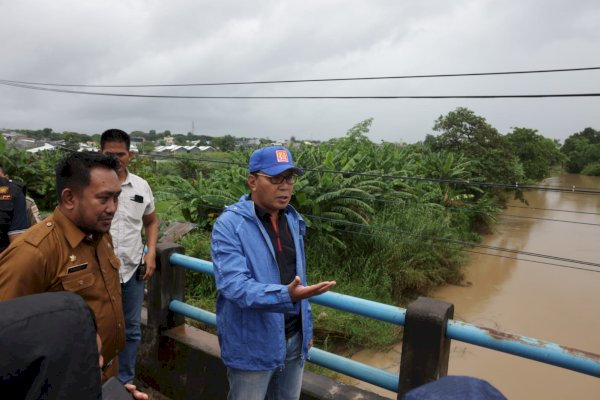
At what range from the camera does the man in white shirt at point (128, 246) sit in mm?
2236

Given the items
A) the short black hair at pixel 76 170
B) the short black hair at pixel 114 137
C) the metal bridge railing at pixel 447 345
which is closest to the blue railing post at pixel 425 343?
the metal bridge railing at pixel 447 345

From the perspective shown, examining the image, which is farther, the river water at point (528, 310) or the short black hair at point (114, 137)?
the river water at point (528, 310)

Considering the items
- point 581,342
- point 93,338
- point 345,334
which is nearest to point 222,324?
point 93,338

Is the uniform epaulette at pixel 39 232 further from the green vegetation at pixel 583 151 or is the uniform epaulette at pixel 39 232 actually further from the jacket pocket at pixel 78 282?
the green vegetation at pixel 583 151

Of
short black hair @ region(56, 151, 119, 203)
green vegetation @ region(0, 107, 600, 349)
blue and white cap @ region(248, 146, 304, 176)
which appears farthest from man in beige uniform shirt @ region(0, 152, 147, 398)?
green vegetation @ region(0, 107, 600, 349)

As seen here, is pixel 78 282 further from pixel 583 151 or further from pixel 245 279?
pixel 583 151

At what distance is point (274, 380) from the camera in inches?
69.1

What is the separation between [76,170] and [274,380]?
3.74 ft

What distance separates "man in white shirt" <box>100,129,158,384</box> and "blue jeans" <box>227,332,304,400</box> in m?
0.85

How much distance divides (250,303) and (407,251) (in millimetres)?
→ 8146

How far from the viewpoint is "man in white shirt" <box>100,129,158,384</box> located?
224 cm

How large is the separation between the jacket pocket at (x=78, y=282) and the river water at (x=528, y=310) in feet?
15.7

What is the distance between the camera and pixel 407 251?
9094mm

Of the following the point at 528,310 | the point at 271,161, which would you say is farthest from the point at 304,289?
the point at 528,310
